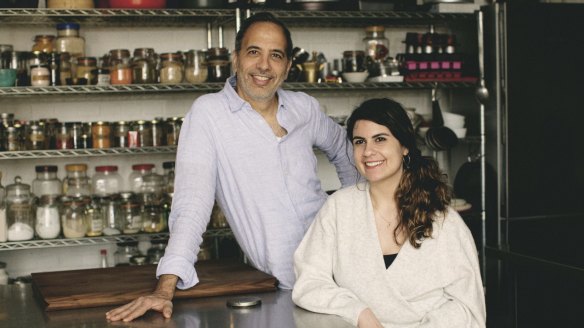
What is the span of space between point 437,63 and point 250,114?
2.16m

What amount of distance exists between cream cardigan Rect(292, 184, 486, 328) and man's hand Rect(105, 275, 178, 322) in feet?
1.10

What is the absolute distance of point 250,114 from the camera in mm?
2666

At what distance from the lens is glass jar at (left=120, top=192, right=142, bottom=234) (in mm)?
4160

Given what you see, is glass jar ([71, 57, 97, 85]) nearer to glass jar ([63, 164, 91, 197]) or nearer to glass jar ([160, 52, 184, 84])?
glass jar ([160, 52, 184, 84])

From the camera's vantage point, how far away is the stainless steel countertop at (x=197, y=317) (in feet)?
6.43

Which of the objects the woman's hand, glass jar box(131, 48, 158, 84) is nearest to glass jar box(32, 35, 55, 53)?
glass jar box(131, 48, 158, 84)

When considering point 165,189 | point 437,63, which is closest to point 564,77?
point 437,63

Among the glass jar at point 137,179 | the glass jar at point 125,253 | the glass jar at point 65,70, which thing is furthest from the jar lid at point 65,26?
the glass jar at point 125,253

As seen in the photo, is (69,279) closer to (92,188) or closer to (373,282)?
(373,282)

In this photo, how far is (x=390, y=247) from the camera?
7.40 feet

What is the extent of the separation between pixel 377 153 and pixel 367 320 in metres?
0.51

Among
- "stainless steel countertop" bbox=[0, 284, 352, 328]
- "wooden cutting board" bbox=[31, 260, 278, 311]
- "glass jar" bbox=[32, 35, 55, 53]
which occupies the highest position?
"glass jar" bbox=[32, 35, 55, 53]

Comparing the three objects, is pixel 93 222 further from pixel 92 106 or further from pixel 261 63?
pixel 261 63

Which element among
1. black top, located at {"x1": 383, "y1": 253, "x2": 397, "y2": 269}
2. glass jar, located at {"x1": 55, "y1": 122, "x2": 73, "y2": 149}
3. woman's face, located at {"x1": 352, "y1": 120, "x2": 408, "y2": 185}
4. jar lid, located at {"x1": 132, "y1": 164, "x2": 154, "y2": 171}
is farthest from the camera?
jar lid, located at {"x1": 132, "y1": 164, "x2": 154, "y2": 171}
